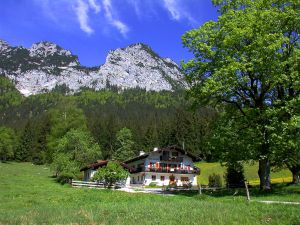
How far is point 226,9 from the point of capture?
41094mm

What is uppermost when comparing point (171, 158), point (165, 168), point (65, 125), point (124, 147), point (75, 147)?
point (65, 125)

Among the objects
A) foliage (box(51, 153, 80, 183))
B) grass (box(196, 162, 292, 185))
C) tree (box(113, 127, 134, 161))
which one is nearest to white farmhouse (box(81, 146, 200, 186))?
grass (box(196, 162, 292, 185))

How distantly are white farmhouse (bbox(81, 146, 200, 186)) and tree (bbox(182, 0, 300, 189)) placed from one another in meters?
50.4

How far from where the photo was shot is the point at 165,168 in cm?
9025

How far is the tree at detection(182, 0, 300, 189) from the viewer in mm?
34969

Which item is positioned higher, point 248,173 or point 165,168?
point 165,168

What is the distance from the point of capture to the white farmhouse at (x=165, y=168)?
88938 millimetres

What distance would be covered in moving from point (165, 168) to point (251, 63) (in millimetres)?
58381

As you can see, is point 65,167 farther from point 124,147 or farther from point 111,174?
point 124,147

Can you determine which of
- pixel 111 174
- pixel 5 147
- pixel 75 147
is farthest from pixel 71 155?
pixel 5 147

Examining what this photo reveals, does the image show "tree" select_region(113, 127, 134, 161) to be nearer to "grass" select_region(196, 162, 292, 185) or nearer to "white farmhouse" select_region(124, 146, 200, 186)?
"grass" select_region(196, 162, 292, 185)

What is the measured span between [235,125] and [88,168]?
141 ft

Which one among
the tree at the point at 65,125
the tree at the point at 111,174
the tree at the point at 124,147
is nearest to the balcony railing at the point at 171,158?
the tree at the point at 65,125

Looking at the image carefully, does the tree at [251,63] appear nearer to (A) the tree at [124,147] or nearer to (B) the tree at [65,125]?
(B) the tree at [65,125]
